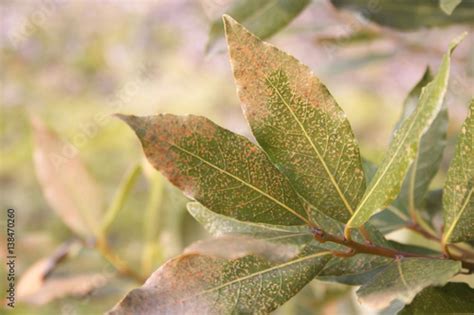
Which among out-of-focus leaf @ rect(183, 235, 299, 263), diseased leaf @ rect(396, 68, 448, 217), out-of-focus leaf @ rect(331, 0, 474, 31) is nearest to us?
out-of-focus leaf @ rect(183, 235, 299, 263)

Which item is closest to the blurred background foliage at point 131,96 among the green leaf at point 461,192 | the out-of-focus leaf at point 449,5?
the out-of-focus leaf at point 449,5

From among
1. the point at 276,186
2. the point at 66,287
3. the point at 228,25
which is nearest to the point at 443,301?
the point at 276,186

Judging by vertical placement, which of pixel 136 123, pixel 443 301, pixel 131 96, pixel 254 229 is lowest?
pixel 443 301

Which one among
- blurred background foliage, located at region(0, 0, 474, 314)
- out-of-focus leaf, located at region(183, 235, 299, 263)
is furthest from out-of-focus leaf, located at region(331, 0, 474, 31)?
out-of-focus leaf, located at region(183, 235, 299, 263)

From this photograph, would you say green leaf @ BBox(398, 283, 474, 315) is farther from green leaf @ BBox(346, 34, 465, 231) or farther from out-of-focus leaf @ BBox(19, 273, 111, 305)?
out-of-focus leaf @ BBox(19, 273, 111, 305)

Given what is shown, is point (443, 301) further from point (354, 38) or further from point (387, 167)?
point (354, 38)
